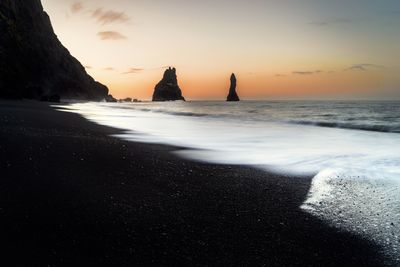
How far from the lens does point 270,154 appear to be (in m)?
9.45

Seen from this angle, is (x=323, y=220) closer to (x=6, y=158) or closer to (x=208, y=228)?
(x=208, y=228)

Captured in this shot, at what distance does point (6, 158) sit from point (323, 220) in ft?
16.8

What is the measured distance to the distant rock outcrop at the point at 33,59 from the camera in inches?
1845

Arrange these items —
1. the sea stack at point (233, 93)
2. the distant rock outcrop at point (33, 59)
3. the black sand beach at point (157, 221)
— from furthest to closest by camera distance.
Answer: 1. the sea stack at point (233, 93)
2. the distant rock outcrop at point (33, 59)
3. the black sand beach at point (157, 221)

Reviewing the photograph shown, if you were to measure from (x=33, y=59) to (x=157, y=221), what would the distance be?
80866mm

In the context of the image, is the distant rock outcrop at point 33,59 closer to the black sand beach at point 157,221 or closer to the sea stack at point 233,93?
the black sand beach at point 157,221

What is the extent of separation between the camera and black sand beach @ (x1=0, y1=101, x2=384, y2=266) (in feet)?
9.53

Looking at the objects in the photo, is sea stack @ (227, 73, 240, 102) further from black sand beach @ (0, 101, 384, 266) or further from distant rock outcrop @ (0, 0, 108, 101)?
black sand beach @ (0, 101, 384, 266)

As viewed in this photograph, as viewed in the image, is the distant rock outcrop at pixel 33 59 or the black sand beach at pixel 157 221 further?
the distant rock outcrop at pixel 33 59

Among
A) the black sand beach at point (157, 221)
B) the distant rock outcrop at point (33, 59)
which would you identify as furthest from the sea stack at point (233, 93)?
the black sand beach at point (157, 221)

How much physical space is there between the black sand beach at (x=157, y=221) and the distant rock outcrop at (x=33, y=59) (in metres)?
42.5

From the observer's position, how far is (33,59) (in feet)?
246

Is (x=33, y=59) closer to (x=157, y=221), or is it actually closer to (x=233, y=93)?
(x=157, y=221)

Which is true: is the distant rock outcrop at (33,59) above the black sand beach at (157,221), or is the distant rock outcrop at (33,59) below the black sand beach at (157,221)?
above
